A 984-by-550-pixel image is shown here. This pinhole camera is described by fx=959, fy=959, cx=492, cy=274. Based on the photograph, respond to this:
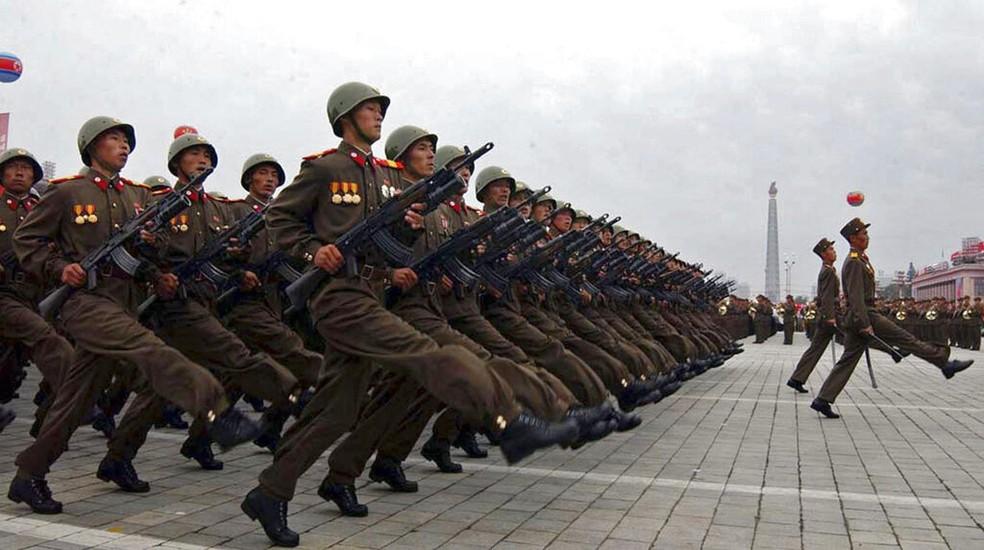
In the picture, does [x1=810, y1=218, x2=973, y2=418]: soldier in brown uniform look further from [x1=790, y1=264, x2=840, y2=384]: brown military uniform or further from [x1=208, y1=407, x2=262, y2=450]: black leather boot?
[x1=208, y1=407, x2=262, y2=450]: black leather boot

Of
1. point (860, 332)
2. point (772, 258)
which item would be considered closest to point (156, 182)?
point (860, 332)

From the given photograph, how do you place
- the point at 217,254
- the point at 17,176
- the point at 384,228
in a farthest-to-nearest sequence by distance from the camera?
the point at 17,176 → the point at 217,254 → the point at 384,228

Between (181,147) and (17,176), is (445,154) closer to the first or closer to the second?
(181,147)

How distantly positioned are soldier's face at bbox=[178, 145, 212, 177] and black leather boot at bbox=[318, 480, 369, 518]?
3118 millimetres

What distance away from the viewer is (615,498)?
5773 mm

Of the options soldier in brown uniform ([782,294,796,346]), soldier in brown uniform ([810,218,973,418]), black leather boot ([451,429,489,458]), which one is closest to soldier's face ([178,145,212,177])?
black leather boot ([451,429,489,458])

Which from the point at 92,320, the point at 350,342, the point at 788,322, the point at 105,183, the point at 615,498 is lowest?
the point at 615,498

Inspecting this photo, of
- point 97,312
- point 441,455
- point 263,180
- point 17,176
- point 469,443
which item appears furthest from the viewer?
point 263,180

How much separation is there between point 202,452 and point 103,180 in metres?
1.95

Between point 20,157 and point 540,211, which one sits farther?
point 540,211

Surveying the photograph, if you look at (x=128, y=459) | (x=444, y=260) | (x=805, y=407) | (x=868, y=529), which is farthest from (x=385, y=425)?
(x=805, y=407)

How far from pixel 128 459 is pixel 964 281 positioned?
404ft

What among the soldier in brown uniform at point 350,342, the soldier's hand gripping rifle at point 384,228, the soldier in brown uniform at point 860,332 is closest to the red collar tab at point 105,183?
the soldier in brown uniform at point 350,342

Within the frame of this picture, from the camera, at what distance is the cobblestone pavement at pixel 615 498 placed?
4746mm
